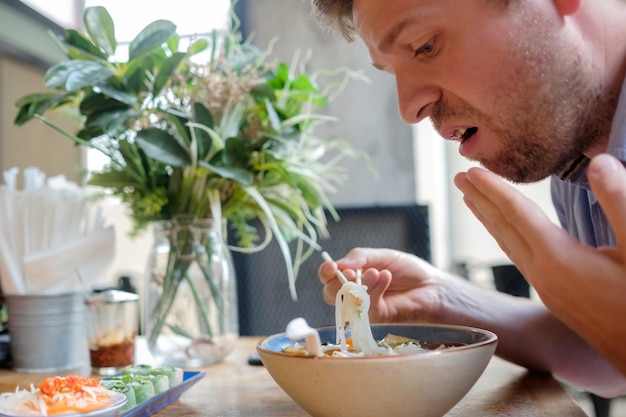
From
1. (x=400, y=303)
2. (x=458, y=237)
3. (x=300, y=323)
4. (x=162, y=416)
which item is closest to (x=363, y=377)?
(x=300, y=323)

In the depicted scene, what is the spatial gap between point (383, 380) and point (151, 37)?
35.0 inches

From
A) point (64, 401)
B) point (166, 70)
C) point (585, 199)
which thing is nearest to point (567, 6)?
point (585, 199)

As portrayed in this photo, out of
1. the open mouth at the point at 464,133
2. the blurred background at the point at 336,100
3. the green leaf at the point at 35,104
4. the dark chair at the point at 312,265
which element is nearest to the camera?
the open mouth at the point at 464,133

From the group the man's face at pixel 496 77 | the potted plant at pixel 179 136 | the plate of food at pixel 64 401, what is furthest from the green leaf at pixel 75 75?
the plate of food at pixel 64 401

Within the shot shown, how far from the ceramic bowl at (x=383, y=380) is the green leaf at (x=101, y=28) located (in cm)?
85

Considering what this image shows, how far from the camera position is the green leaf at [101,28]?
1329mm

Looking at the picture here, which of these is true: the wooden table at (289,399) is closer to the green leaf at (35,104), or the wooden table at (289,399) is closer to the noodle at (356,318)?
the noodle at (356,318)

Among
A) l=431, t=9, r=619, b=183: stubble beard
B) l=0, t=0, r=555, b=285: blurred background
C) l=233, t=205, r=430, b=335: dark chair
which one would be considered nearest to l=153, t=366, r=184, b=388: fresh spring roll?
l=431, t=9, r=619, b=183: stubble beard

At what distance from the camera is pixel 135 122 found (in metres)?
1.31

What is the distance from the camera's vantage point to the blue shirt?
0.92m

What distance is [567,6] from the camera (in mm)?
964

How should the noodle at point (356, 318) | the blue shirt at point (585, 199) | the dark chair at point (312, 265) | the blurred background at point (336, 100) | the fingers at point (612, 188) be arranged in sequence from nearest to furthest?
the fingers at point (612, 188), the noodle at point (356, 318), the blue shirt at point (585, 199), the dark chair at point (312, 265), the blurred background at point (336, 100)

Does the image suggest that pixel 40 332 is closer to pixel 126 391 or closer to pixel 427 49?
pixel 126 391

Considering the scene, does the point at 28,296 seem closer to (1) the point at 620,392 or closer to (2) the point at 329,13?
(2) the point at 329,13
